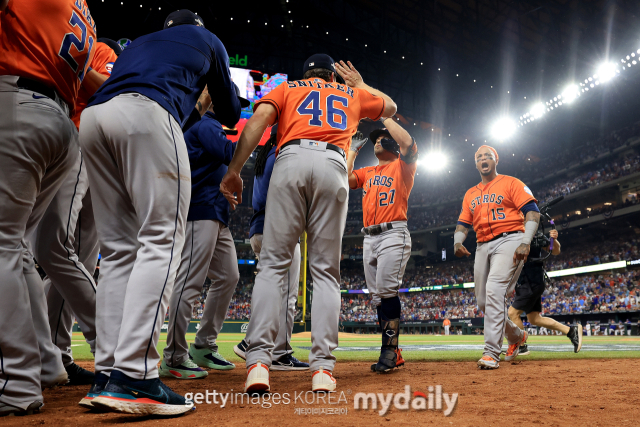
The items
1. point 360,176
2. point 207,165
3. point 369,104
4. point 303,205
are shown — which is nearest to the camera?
point 303,205

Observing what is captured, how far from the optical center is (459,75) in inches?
966

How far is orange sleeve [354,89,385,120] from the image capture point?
3160 mm

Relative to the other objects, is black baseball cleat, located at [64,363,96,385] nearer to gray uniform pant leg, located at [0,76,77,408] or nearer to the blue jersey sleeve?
gray uniform pant leg, located at [0,76,77,408]

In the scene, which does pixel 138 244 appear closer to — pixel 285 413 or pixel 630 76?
pixel 285 413

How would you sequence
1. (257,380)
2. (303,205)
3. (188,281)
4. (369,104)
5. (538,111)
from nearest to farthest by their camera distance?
(257,380), (303,205), (369,104), (188,281), (538,111)

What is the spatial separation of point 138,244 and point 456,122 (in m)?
29.4

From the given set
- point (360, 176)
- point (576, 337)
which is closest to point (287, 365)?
point (360, 176)

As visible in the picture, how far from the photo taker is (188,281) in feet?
11.1

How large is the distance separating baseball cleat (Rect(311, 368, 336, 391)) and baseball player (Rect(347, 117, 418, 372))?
138cm

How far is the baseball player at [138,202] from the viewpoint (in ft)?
5.99

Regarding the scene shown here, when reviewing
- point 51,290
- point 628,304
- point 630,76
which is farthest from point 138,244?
point 630,76

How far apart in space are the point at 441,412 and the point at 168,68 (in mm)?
2171

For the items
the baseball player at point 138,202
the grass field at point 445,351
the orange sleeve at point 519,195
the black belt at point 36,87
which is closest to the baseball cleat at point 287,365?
the grass field at point 445,351

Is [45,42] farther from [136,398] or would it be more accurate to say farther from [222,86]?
[136,398]
